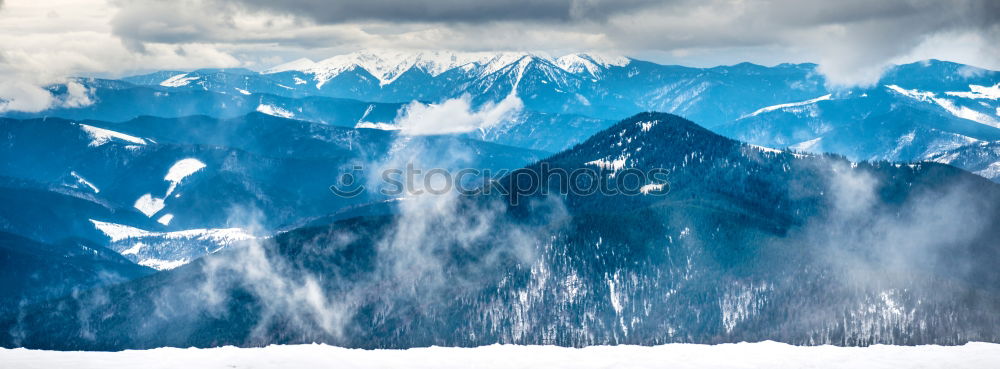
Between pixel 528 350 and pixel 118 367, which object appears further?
pixel 528 350

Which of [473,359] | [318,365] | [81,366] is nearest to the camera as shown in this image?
[81,366]

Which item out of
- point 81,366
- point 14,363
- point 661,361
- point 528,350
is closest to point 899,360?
point 661,361

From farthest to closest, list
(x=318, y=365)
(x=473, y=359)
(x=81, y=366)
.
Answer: (x=473, y=359) < (x=318, y=365) < (x=81, y=366)

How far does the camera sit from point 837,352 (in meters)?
115

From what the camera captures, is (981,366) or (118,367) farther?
(981,366)

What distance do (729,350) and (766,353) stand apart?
4.76 m

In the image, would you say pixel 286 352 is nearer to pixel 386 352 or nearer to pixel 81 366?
pixel 386 352

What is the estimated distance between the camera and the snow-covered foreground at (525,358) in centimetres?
10444

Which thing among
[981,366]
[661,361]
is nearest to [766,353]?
[661,361]

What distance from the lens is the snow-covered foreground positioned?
104 meters

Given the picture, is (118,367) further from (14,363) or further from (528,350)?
(528,350)

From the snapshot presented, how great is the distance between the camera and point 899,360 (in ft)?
369

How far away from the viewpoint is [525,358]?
371 ft

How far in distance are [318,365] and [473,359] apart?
20.0m
